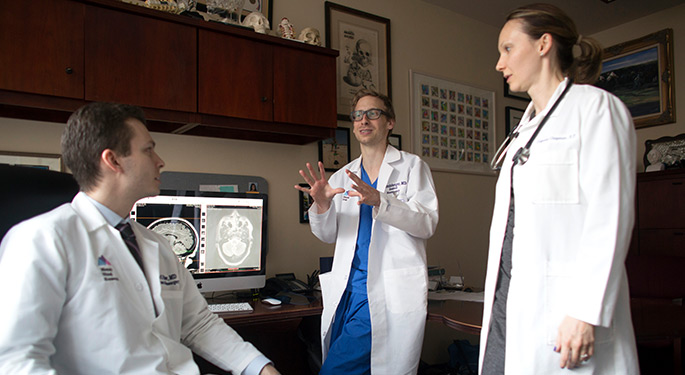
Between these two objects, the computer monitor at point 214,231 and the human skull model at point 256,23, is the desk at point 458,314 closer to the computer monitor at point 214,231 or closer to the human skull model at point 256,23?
the computer monitor at point 214,231

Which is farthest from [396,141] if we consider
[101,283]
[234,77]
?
[101,283]

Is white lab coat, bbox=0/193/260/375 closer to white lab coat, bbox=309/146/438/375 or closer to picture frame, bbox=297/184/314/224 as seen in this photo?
white lab coat, bbox=309/146/438/375

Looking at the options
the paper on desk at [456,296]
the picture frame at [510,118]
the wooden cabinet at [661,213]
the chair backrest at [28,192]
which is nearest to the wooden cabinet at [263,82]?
the chair backrest at [28,192]

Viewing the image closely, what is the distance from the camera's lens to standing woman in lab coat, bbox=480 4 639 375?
108 cm

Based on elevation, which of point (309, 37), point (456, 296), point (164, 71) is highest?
point (309, 37)

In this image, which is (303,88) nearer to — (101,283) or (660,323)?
(101,283)

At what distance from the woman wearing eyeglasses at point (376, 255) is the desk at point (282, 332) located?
14cm

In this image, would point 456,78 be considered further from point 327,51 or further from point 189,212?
point 189,212

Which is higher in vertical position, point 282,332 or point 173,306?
point 173,306

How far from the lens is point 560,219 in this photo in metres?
1.17

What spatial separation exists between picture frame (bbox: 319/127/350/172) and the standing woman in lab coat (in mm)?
1731

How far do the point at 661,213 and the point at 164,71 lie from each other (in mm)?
3486

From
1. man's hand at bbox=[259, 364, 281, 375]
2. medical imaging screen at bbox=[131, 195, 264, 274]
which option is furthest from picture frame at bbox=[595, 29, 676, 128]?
man's hand at bbox=[259, 364, 281, 375]

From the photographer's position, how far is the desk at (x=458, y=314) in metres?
1.90
